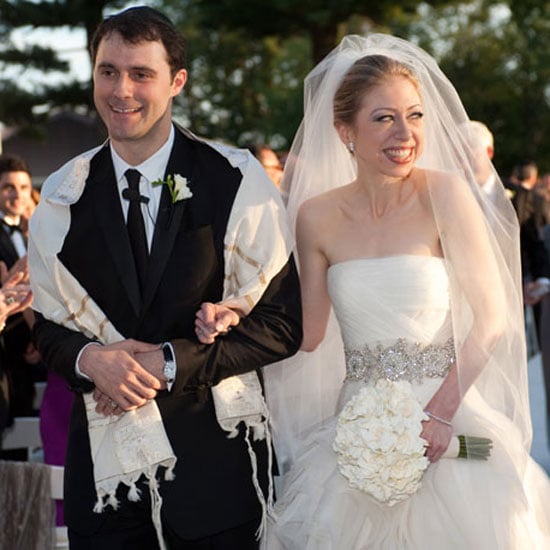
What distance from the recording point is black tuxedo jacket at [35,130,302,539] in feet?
10.4

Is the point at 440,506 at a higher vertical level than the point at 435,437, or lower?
lower

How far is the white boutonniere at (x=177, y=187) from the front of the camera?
3.22 m

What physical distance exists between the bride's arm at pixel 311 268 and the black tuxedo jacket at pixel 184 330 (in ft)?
1.47

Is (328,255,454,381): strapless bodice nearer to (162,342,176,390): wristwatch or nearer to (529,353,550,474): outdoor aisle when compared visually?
(162,342,176,390): wristwatch

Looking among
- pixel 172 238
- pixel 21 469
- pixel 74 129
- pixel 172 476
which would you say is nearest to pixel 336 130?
pixel 172 238

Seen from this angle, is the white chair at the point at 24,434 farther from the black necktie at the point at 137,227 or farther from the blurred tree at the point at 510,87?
the blurred tree at the point at 510,87

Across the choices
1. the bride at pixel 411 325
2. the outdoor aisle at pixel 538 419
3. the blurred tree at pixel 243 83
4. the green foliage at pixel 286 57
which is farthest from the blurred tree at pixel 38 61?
the bride at pixel 411 325

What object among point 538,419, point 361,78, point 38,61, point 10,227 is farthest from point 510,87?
point 361,78

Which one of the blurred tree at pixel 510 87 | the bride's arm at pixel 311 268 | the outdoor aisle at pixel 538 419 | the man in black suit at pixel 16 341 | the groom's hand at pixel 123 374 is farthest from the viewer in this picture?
the blurred tree at pixel 510 87

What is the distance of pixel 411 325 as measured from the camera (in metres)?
3.61

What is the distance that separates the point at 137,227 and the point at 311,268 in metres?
0.75

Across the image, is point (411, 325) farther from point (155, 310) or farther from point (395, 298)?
point (155, 310)

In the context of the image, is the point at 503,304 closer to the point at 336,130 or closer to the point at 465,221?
the point at 465,221

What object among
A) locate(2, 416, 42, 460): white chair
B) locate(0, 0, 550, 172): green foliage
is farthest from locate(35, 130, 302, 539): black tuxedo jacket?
locate(0, 0, 550, 172): green foliage
